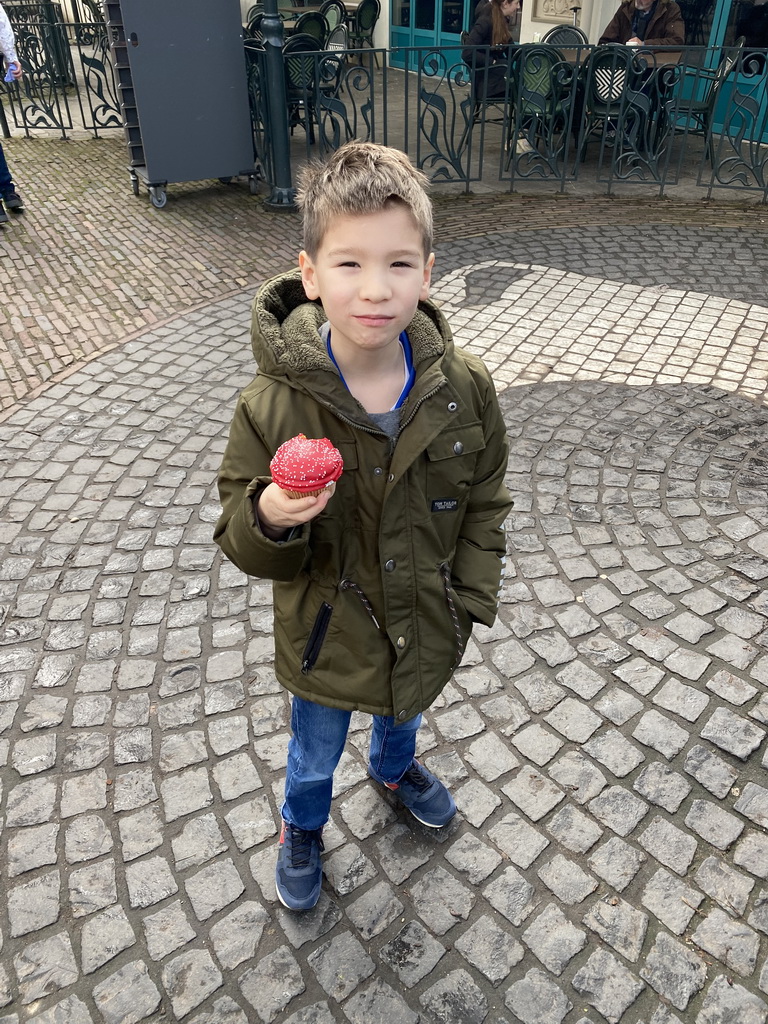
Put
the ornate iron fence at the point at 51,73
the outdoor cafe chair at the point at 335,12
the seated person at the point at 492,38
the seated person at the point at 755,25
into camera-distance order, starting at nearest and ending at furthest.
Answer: the seated person at the point at 492,38 → the seated person at the point at 755,25 → the ornate iron fence at the point at 51,73 → the outdoor cafe chair at the point at 335,12

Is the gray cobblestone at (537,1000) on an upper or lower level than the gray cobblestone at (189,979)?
lower

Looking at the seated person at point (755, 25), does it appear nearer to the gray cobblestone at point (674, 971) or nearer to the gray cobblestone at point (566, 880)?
the gray cobblestone at point (566, 880)

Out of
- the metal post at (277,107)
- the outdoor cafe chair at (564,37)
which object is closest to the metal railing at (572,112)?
the outdoor cafe chair at (564,37)

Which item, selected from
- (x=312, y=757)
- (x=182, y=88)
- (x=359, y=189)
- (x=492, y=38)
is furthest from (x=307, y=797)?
Answer: (x=492, y=38)

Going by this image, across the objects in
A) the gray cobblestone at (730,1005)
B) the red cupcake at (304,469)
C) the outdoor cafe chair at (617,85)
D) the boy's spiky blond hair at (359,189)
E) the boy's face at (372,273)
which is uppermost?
→ the boy's spiky blond hair at (359,189)

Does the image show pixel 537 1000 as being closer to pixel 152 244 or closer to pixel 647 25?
pixel 152 244

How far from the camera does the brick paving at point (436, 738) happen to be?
219 centimetres

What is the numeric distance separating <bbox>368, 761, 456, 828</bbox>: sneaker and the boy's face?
150 cm

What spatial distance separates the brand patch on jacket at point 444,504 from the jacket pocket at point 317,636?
35 cm

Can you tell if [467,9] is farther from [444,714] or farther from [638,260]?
[444,714]

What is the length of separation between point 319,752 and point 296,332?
1101 mm

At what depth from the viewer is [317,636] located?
6.35 feet

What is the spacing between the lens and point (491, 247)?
7.32 meters

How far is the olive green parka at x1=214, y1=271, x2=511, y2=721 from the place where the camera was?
68.4 inches
